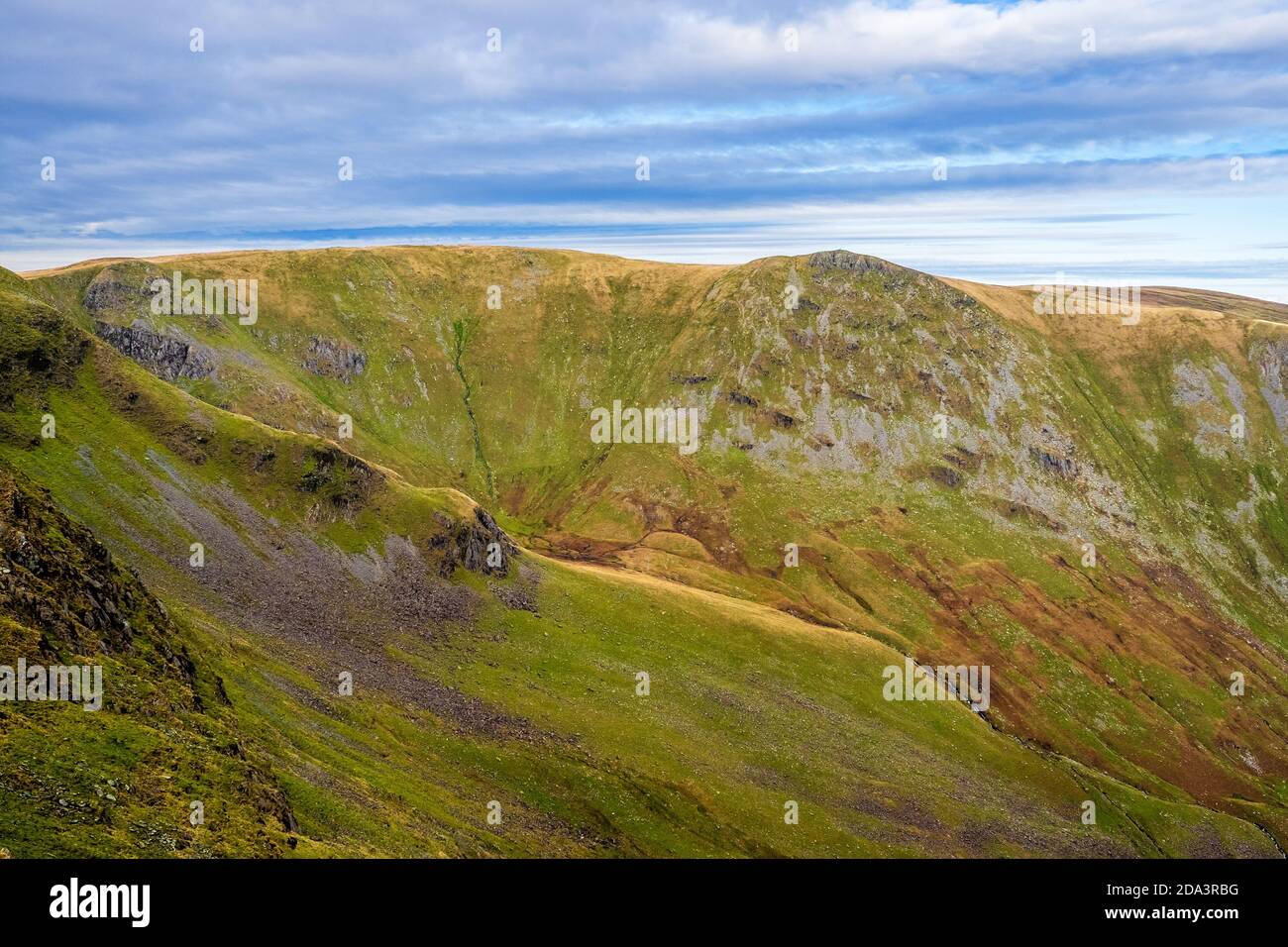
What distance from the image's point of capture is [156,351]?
194625 mm

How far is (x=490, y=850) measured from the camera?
58219mm

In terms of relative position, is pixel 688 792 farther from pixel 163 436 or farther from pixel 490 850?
pixel 163 436

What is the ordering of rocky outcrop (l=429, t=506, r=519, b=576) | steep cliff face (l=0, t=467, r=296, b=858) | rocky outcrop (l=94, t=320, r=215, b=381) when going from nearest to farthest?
steep cliff face (l=0, t=467, r=296, b=858) → rocky outcrop (l=429, t=506, r=519, b=576) → rocky outcrop (l=94, t=320, r=215, b=381)

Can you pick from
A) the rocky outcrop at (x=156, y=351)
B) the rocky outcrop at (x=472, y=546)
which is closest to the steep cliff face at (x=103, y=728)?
the rocky outcrop at (x=472, y=546)

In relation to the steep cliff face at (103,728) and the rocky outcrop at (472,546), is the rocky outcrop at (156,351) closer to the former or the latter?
the rocky outcrop at (472,546)

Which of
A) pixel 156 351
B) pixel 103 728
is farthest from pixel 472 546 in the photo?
pixel 156 351

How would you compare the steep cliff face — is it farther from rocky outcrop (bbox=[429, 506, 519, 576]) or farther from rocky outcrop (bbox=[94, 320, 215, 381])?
rocky outcrop (bbox=[94, 320, 215, 381])

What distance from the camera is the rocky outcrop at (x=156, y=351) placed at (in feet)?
633

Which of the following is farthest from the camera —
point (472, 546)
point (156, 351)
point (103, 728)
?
point (156, 351)

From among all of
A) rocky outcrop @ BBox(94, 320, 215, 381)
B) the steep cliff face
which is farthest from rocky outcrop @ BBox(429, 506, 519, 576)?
rocky outcrop @ BBox(94, 320, 215, 381)

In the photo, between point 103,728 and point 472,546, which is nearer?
point 103,728

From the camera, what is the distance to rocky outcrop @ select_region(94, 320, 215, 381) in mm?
193000

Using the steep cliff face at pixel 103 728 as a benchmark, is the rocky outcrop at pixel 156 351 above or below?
above

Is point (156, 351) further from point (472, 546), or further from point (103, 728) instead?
point (103, 728)
